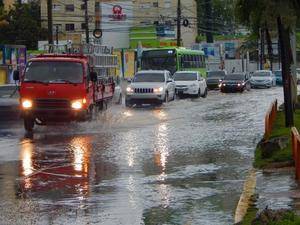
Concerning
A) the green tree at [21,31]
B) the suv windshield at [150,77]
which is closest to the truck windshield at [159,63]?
the suv windshield at [150,77]

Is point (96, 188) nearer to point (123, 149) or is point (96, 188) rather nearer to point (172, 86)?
point (123, 149)

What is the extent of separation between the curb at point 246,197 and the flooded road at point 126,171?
0.39 ft

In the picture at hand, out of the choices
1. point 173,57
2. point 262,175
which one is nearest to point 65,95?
point 262,175

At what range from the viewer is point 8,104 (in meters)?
37.8

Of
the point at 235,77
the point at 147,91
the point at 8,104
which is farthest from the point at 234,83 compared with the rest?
the point at 8,104

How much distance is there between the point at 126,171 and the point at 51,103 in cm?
888

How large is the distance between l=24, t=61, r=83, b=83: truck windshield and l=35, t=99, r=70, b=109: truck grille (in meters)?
0.63

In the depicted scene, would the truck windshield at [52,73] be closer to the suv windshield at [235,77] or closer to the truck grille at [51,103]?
the truck grille at [51,103]

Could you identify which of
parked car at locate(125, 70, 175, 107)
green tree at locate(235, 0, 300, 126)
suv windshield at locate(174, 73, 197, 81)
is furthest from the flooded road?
suv windshield at locate(174, 73, 197, 81)

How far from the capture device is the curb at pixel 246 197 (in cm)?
972

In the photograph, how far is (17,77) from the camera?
24562 mm

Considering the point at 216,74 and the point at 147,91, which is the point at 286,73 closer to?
the point at 147,91

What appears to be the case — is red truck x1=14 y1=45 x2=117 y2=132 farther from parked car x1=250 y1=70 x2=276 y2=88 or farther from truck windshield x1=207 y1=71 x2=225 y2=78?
truck windshield x1=207 y1=71 x2=225 y2=78

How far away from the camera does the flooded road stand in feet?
33.7
